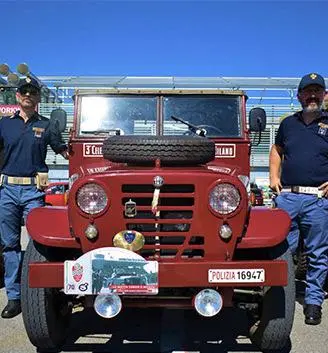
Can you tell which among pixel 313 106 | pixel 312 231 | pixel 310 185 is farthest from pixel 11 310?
pixel 313 106

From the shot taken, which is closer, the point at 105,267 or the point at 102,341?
the point at 105,267

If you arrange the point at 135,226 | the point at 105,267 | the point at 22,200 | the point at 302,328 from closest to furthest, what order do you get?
the point at 105,267 → the point at 135,226 → the point at 302,328 → the point at 22,200

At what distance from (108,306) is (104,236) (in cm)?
43

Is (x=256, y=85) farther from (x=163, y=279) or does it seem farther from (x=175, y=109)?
(x=163, y=279)

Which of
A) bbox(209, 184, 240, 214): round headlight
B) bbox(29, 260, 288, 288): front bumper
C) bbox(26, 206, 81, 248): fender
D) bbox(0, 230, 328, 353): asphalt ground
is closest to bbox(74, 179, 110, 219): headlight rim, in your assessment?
bbox(26, 206, 81, 248): fender

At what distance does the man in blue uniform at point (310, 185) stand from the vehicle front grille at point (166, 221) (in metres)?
1.46

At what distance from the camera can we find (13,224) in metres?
4.61

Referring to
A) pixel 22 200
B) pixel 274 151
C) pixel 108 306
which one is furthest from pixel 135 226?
pixel 274 151

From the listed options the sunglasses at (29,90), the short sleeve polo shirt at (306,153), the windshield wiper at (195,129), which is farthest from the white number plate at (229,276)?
the sunglasses at (29,90)

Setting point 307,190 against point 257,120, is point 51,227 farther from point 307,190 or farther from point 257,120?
point 257,120

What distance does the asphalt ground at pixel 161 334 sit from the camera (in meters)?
3.80

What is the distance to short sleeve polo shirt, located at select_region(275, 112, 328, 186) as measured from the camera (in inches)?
176

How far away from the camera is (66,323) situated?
13.2 feet

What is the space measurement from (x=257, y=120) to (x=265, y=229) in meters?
1.75
